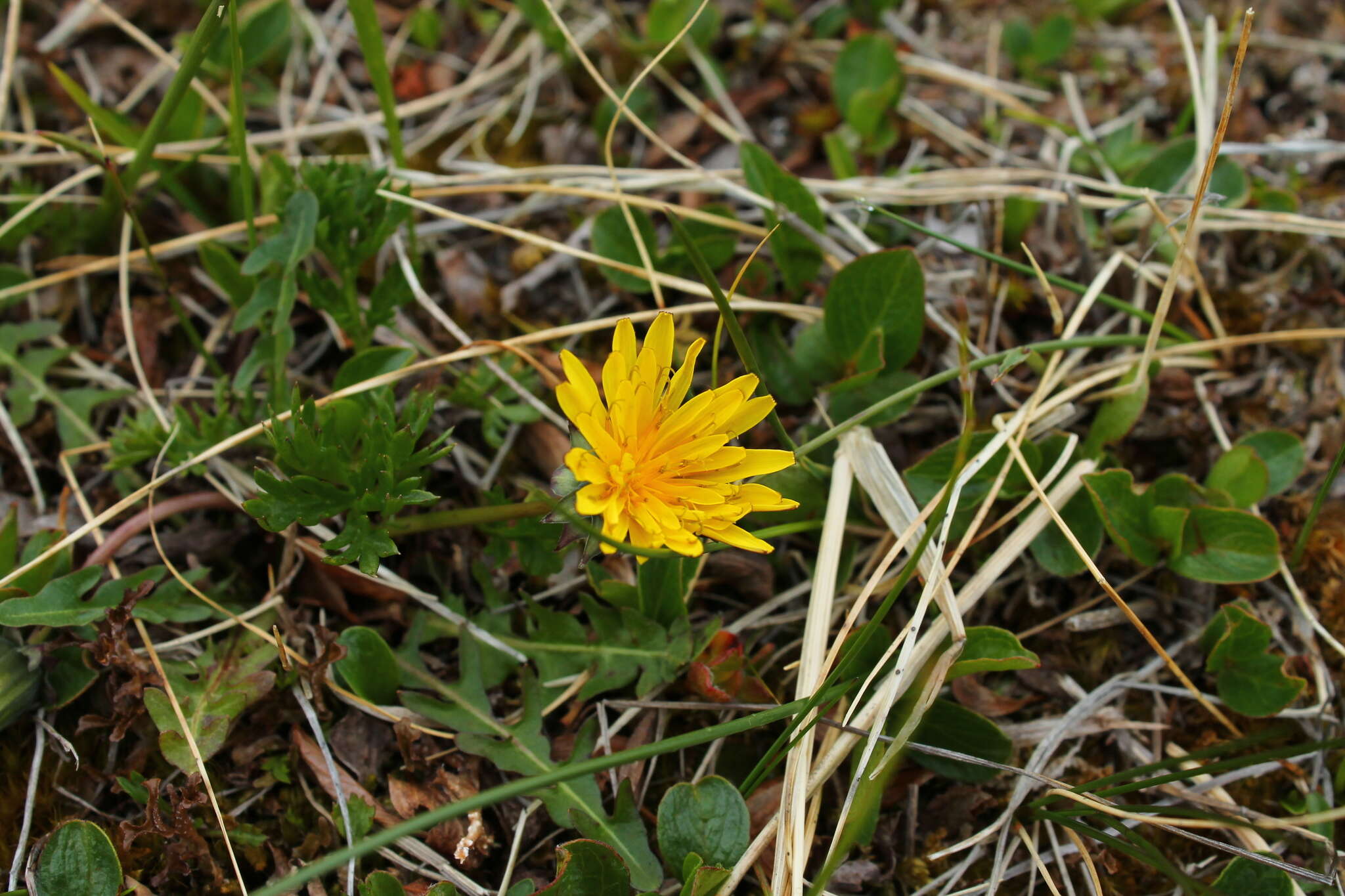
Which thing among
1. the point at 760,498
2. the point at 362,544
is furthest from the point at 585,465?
the point at 362,544

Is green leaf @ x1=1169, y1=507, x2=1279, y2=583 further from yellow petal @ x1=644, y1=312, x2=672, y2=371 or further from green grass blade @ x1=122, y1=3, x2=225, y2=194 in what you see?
green grass blade @ x1=122, y1=3, x2=225, y2=194

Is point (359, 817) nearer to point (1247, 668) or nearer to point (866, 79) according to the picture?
point (1247, 668)

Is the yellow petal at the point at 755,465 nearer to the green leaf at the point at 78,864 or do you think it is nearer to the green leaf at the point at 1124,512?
the green leaf at the point at 1124,512

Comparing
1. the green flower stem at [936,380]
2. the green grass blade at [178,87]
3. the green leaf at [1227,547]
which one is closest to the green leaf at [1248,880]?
the green leaf at [1227,547]

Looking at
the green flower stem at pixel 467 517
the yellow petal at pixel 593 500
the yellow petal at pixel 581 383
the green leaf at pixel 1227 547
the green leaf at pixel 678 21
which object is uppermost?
the green leaf at pixel 678 21

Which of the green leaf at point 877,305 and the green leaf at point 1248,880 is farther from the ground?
the green leaf at point 877,305

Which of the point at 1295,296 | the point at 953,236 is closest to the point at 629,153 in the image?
the point at 953,236
